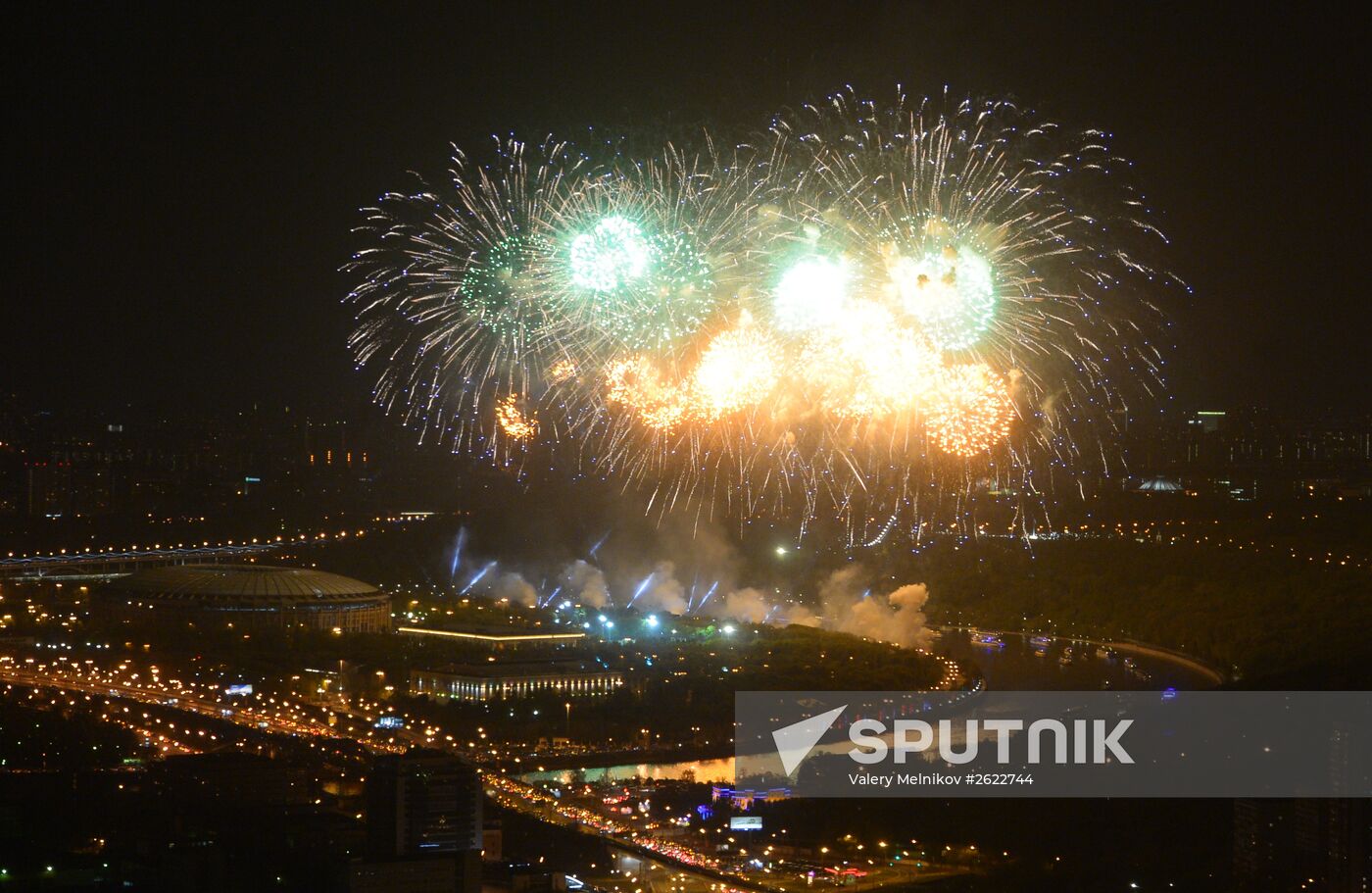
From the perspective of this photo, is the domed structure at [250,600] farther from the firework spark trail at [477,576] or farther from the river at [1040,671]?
the river at [1040,671]

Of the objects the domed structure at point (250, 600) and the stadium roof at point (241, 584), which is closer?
the domed structure at point (250, 600)

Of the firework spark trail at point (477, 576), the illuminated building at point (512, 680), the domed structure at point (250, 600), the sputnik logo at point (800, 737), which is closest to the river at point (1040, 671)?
the sputnik logo at point (800, 737)

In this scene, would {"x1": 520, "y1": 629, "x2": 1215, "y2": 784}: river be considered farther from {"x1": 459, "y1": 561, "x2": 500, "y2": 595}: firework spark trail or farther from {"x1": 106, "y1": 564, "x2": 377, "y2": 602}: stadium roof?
{"x1": 106, "y1": 564, "x2": 377, "y2": 602}: stadium roof

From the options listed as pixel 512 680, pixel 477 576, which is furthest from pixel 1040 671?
pixel 477 576

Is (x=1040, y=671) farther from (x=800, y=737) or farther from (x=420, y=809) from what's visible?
(x=420, y=809)

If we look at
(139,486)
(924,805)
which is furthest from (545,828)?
(139,486)
